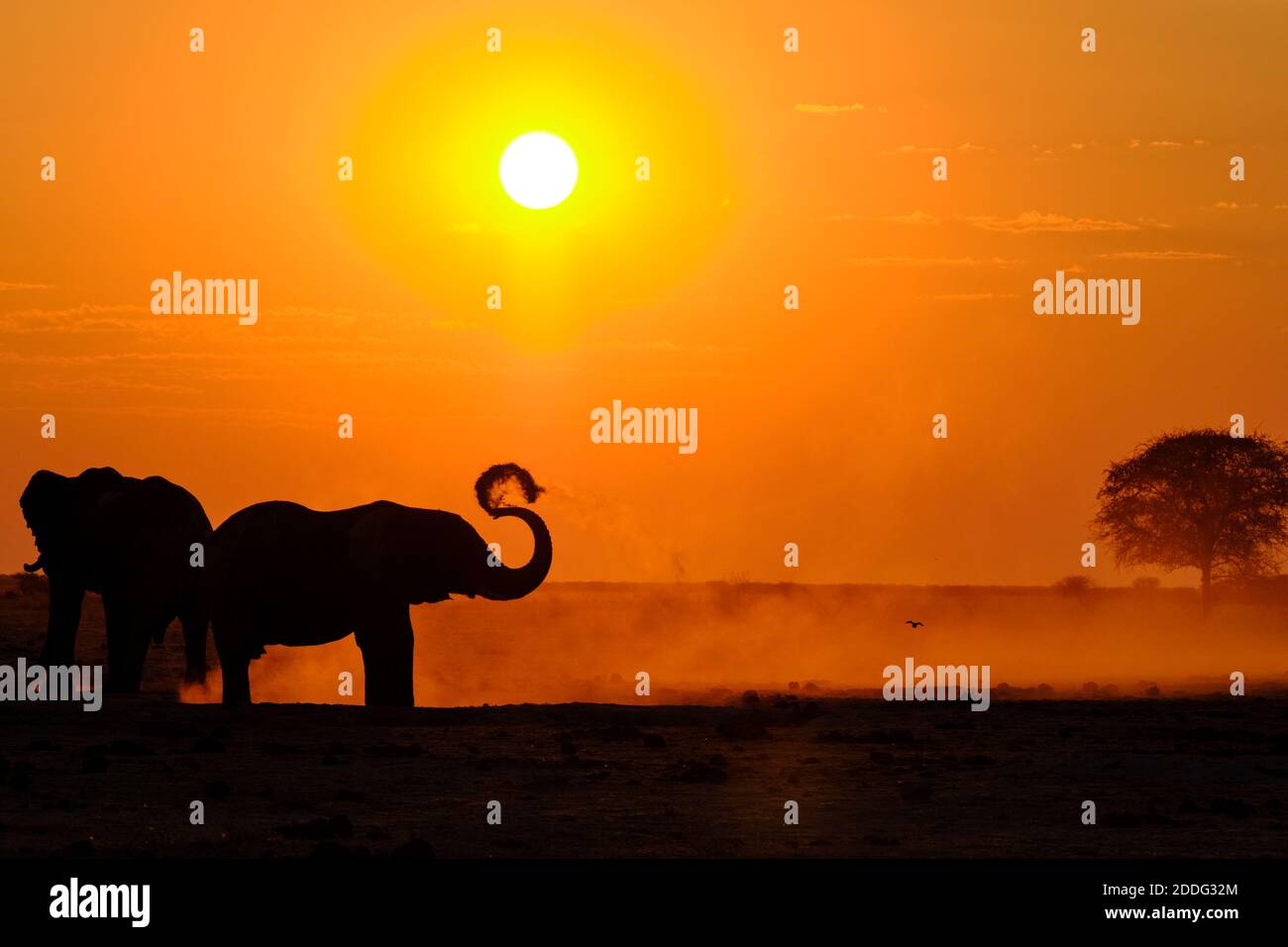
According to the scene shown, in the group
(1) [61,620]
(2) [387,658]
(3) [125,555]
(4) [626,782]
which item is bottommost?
(4) [626,782]

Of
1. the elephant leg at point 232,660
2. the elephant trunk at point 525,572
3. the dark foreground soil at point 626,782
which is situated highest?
the elephant trunk at point 525,572

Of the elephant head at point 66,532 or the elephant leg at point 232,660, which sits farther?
the elephant head at point 66,532

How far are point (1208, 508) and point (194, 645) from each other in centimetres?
6661

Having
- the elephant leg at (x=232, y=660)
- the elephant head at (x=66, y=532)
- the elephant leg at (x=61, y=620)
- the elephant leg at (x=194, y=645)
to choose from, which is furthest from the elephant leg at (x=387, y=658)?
the elephant leg at (x=61, y=620)

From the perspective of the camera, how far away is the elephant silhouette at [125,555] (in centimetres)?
4391

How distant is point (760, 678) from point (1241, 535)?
4225 cm

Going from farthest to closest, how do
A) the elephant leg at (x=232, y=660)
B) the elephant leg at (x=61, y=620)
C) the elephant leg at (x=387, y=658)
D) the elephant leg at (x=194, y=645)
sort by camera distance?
the elephant leg at (x=61, y=620) → the elephant leg at (x=194, y=645) → the elephant leg at (x=232, y=660) → the elephant leg at (x=387, y=658)

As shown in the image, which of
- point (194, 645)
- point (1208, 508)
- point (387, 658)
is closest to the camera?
point (387, 658)

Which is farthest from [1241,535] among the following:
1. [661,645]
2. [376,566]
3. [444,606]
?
[444,606]

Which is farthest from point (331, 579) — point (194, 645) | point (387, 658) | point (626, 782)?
point (626, 782)

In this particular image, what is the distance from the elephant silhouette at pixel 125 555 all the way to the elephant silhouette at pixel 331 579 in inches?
81.3

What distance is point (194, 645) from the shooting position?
1775 inches

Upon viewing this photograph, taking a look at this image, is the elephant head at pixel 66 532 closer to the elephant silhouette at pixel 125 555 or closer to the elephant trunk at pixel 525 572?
the elephant silhouette at pixel 125 555

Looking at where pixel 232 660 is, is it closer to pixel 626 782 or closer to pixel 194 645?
pixel 194 645
